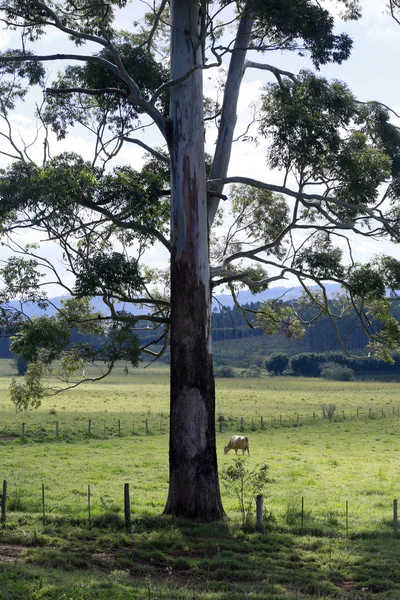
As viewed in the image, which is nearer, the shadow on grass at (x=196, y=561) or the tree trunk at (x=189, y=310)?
the shadow on grass at (x=196, y=561)

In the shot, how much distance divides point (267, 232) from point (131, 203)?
573cm

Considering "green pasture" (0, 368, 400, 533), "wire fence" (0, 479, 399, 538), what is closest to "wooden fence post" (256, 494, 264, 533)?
"wire fence" (0, 479, 399, 538)

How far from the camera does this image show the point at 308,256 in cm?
1798

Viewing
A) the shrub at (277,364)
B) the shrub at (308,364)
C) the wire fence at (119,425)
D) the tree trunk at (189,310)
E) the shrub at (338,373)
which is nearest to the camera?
the tree trunk at (189,310)

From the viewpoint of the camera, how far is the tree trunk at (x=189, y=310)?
14.0 metres

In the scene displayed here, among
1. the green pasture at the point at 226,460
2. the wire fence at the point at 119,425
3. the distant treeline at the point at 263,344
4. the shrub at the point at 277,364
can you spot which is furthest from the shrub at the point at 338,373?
the wire fence at the point at 119,425

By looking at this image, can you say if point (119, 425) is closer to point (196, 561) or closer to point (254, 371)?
point (196, 561)

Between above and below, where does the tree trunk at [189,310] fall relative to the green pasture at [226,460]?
above

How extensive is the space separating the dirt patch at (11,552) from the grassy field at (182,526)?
0.09 feet

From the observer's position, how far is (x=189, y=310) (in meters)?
14.2

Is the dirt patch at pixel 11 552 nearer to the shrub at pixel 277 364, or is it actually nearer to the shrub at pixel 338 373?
the shrub at pixel 338 373

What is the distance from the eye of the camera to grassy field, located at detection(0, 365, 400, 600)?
9672 millimetres

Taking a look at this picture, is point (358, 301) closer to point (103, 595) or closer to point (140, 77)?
point (140, 77)

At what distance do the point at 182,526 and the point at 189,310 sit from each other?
3.73 meters
